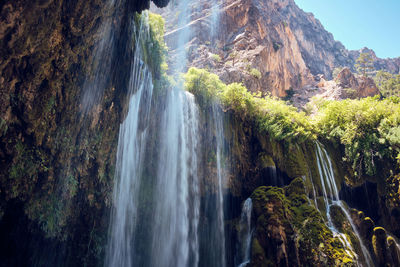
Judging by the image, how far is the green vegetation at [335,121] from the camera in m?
13.4

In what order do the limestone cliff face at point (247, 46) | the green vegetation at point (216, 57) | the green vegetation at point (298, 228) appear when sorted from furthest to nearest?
the green vegetation at point (216, 57), the limestone cliff face at point (247, 46), the green vegetation at point (298, 228)

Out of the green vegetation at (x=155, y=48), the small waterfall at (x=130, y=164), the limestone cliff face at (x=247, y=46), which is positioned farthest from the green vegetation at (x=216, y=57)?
the small waterfall at (x=130, y=164)

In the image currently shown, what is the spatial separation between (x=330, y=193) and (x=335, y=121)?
5142 mm

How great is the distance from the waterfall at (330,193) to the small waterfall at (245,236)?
3479 mm

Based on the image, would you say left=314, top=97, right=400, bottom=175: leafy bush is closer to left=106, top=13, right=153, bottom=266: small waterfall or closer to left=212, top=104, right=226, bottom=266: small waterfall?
left=212, top=104, right=226, bottom=266: small waterfall

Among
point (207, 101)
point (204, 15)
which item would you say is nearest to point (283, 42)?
point (204, 15)

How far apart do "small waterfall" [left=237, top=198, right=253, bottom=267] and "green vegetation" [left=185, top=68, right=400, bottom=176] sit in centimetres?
545

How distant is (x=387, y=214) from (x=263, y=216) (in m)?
7.60

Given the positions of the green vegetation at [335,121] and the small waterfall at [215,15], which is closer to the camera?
the green vegetation at [335,121]

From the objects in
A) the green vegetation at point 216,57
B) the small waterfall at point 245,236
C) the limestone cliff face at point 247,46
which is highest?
the limestone cliff face at point 247,46

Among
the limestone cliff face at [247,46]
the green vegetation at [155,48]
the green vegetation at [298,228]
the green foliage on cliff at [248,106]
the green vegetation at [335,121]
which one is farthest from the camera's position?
the limestone cliff face at [247,46]

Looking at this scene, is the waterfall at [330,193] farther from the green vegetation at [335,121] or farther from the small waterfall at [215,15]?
the small waterfall at [215,15]

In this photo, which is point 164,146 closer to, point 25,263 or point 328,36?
point 25,263

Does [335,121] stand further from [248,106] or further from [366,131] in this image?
[248,106]
